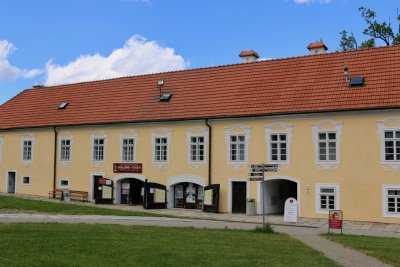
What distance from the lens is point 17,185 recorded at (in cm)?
3584

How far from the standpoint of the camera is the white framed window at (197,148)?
2816cm

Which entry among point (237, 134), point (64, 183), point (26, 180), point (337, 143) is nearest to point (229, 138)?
point (237, 134)

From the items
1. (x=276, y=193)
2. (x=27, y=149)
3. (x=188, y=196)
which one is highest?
(x=27, y=149)

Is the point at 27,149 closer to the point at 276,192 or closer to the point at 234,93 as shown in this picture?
the point at 234,93

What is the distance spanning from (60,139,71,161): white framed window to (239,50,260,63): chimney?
1233 centimetres

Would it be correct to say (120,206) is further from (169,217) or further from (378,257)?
(378,257)

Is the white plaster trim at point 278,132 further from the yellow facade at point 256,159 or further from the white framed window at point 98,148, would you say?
the white framed window at point 98,148

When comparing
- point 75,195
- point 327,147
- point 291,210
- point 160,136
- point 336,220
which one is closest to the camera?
point 336,220

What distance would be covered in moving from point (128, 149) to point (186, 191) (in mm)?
4581

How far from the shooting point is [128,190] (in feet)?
101

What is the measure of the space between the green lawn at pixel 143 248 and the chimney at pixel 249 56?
17.9m

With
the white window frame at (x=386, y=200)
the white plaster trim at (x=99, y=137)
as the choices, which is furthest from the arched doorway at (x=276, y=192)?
the white plaster trim at (x=99, y=137)

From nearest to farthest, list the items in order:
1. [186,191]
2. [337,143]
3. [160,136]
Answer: [337,143], [186,191], [160,136]

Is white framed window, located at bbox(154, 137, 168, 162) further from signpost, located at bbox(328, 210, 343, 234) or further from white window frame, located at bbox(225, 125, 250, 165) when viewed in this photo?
signpost, located at bbox(328, 210, 343, 234)
